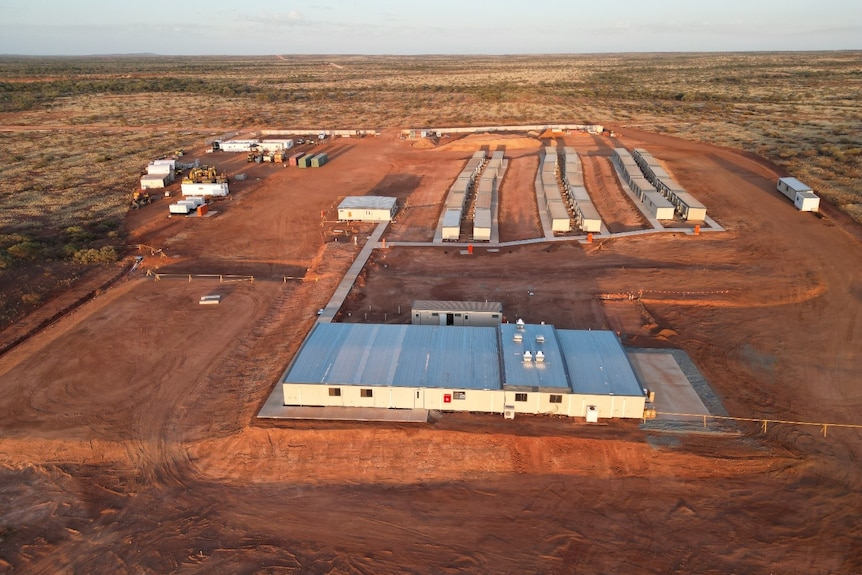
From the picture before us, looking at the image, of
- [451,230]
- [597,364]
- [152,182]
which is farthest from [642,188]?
[152,182]

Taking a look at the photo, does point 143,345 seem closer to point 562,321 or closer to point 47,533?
point 47,533

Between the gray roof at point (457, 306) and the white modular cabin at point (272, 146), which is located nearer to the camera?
the gray roof at point (457, 306)

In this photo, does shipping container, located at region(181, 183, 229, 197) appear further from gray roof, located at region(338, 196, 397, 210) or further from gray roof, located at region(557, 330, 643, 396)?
gray roof, located at region(557, 330, 643, 396)

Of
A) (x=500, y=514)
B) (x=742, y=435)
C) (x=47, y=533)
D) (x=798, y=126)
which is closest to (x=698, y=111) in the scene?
(x=798, y=126)

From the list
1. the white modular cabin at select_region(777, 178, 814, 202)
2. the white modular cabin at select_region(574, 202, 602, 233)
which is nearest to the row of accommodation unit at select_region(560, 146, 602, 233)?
the white modular cabin at select_region(574, 202, 602, 233)

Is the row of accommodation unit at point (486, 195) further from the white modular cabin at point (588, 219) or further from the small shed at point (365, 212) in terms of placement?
the small shed at point (365, 212)

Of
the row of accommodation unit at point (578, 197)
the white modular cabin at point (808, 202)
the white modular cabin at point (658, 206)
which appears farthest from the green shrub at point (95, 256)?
the white modular cabin at point (808, 202)
